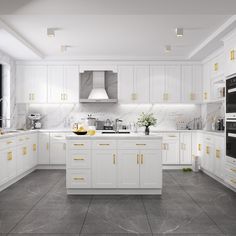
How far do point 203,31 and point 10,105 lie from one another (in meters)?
4.57

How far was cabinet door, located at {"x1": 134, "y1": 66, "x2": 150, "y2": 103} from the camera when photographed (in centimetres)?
667

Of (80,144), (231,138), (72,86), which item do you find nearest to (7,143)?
(80,144)

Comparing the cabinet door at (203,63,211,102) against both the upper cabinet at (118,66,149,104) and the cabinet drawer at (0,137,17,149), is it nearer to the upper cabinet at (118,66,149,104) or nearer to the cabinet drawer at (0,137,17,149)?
the upper cabinet at (118,66,149,104)

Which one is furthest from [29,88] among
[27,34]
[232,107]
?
[232,107]

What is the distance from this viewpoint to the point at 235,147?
4.23m

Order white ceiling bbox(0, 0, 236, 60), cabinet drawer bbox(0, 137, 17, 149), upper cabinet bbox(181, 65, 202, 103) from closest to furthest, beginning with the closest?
white ceiling bbox(0, 0, 236, 60) → cabinet drawer bbox(0, 137, 17, 149) → upper cabinet bbox(181, 65, 202, 103)

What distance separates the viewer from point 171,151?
641 cm

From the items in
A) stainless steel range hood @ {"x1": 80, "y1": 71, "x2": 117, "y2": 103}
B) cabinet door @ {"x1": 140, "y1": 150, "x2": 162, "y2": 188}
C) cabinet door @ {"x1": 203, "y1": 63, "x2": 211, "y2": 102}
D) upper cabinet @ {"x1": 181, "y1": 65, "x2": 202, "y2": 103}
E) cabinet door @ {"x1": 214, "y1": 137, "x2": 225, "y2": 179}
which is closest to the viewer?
cabinet door @ {"x1": 140, "y1": 150, "x2": 162, "y2": 188}

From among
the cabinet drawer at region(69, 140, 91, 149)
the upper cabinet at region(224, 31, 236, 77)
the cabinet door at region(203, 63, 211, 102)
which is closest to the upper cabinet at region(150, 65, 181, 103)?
the cabinet door at region(203, 63, 211, 102)

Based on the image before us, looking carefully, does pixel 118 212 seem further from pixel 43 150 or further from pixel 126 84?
pixel 126 84

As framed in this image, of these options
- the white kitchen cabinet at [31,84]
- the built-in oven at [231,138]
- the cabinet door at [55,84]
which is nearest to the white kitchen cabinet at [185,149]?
the built-in oven at [231,138]

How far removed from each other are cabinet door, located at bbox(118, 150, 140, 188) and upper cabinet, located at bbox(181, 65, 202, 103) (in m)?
3.10

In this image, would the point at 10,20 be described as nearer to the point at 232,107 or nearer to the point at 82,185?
the point at 82,185

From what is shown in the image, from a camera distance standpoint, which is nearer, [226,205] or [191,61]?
[226,205]
